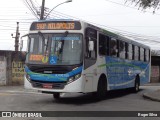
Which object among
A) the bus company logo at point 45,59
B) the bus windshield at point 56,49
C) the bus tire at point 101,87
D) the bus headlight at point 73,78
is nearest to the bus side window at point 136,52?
the bus tire at point 101,87

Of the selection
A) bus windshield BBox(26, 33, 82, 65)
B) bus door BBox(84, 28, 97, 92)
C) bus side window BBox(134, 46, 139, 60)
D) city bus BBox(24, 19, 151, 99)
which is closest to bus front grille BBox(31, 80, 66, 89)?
city bus BBox(24, 19, 151, 99)

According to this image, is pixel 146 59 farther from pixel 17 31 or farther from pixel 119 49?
pixel 17 31

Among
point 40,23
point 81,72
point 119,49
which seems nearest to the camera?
point 81,72

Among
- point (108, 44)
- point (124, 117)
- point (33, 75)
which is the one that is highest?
point (108, 44)

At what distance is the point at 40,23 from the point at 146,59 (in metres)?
11.6

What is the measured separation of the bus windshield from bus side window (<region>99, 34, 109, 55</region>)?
1.91 m

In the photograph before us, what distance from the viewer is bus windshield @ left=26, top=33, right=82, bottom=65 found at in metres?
14.2

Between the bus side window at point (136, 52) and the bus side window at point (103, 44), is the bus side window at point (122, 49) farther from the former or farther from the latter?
the bus side window at point (136, 52)

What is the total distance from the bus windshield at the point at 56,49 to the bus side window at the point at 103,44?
6.27 feet

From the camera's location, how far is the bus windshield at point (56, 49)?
1416cm

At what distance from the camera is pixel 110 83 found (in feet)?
57.0

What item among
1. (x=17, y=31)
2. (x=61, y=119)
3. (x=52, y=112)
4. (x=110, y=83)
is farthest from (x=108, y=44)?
(x=17, y=31)

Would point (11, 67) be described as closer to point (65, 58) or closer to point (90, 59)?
point (90, 59)

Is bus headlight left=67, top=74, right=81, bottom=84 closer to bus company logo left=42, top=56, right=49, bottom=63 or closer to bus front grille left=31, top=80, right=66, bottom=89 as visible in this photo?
bus front grille left=31, top=80, right=66, bottom=89
